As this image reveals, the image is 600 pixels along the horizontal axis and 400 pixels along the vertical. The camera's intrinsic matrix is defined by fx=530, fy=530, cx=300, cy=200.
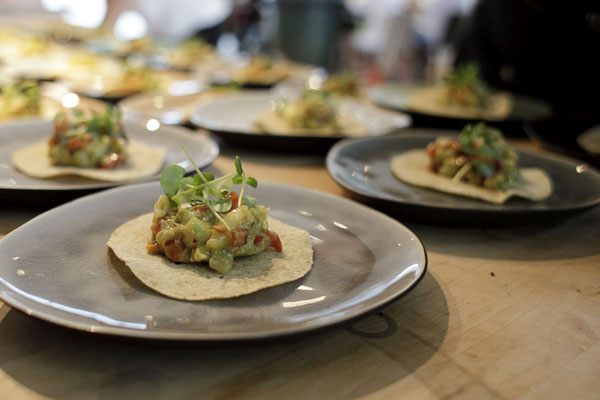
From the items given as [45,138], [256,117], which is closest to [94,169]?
[45,138]

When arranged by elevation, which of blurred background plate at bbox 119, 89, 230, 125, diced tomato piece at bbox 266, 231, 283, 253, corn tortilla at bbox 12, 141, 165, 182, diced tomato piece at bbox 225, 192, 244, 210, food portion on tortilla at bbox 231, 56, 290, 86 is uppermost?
diced tomato piece at bbox 225, 192, 244, 210

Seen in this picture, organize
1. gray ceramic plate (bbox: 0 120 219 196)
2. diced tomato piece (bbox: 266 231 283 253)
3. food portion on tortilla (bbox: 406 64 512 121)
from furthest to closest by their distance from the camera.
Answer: food portion on tortilla (bbox: 406 64 512 121)
gray ceramic plate (bbox: 0 120 219 196)
diced tomato piece (bbox: 266 231 283 253)

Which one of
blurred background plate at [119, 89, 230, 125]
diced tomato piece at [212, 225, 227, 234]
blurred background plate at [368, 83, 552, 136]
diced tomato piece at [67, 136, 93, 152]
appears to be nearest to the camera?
diced tomato piece at [212, 225, 227, 234]

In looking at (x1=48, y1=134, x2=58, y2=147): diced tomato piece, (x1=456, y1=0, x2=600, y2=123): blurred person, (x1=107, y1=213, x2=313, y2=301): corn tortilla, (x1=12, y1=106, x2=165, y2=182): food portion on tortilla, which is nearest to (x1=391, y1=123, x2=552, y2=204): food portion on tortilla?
(x1=107, y1=213, x2=313, y2=301): corn tortilla

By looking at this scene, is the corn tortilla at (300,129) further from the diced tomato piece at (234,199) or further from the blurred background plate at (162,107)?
the diced tomato piece at (234,199)

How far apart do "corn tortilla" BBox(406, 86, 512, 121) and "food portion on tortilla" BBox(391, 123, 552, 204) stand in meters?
1.08

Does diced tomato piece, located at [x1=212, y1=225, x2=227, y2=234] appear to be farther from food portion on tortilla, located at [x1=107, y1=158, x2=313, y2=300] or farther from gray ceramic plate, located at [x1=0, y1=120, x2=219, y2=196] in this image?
gray ceramic plate, located at [x1=0, y1=120, x2=219, y2=196]

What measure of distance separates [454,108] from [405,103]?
352mm

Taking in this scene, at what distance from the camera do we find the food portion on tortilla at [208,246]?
4.49ft

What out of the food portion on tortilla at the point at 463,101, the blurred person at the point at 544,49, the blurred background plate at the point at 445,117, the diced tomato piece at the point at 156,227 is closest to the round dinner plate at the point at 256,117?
the blurred background plate at the point at 445,117

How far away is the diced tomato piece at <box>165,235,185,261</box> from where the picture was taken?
57.7 inches

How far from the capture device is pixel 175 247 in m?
1.47

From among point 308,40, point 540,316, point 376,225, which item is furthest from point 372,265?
point 308,40

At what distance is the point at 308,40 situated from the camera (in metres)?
9.77
